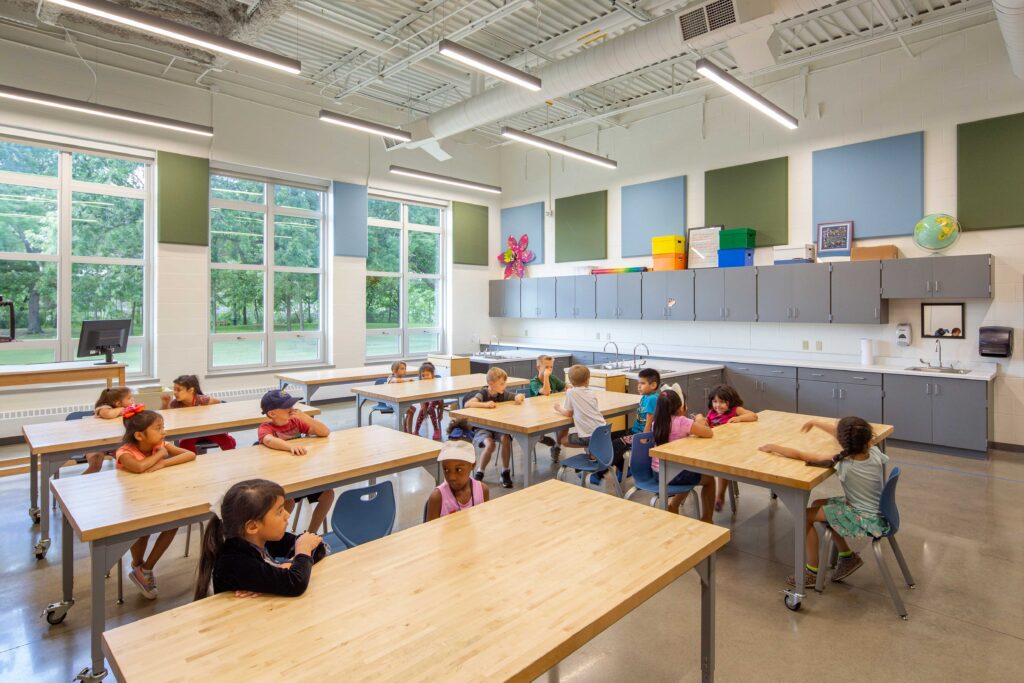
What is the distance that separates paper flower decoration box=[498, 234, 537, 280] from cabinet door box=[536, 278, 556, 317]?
2.41 ft

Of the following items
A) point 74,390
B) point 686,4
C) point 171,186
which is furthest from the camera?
point 171,186

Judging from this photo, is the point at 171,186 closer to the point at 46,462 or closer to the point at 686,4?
the point at 46,462

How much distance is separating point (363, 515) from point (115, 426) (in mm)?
2344

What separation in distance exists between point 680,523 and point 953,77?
6.66 meters

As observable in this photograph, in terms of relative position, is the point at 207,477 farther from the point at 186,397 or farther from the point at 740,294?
the point at 740,294

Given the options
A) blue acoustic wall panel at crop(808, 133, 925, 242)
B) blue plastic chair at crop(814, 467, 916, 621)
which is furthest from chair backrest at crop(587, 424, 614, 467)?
blue acoustic wall panel at crop(808, 133, 925, 242)

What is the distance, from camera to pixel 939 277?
5.76 m

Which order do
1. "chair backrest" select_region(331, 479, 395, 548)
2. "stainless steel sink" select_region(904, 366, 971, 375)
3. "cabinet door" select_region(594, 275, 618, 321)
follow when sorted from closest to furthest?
"chair backrest" select_region(331, 479, 395, 548), "stainless steel sink" select_region(904, 366, 971, 375), "cabinet door" select_region(594, 275, 618, 321)

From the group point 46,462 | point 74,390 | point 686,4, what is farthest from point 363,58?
point 46,462

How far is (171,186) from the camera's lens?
7.07m

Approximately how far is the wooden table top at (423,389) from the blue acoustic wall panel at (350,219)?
3.68 metres

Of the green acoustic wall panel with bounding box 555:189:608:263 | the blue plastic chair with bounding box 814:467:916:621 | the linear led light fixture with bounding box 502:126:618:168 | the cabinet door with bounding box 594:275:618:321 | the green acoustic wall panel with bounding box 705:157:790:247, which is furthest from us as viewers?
the green acoustic wall panel with bounding box 555:189:608:263

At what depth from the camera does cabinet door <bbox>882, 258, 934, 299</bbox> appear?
19.1 feet

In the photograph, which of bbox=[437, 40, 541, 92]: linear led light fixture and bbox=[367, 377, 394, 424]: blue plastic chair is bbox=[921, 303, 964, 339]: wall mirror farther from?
bbox=[367, 377, 394, 424]: blue plastic chair
